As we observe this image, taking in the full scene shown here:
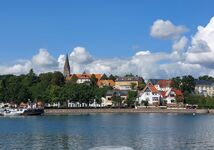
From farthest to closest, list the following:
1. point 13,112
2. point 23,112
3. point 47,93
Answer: point 47,93 → point 13,112 → point 23,112

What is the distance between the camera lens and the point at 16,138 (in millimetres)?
66062

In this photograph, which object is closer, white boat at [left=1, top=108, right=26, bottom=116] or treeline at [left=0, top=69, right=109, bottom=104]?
white boat at [left=1, top=108, right=26, bottom=116]

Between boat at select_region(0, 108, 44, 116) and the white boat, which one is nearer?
boat at select_region(0, 108, 44, 116)

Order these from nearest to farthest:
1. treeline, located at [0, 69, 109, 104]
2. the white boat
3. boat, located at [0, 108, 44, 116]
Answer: boat, located at [0, 108, 44, 116]
the white boat
treeline, located at [0, 69, 109, 104]

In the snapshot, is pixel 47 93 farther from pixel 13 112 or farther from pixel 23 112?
pixel 23 112

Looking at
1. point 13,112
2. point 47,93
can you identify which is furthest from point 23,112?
point 47,93

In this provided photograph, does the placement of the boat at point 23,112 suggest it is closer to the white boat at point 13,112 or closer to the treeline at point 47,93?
the white boat at point 13,112

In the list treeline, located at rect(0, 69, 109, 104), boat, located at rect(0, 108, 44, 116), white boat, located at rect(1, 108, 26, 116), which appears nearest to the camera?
boat, located at rect(0, 108, 44, 116)

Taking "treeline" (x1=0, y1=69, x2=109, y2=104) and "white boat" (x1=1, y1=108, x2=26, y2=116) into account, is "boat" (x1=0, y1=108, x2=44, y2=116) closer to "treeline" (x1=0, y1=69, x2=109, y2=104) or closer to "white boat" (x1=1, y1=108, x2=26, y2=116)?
"white boat" (x1=1, y1=108, x2=26, y2=116)

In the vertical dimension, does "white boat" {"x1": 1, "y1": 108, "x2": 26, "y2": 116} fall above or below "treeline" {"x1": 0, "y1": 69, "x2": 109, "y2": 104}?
below

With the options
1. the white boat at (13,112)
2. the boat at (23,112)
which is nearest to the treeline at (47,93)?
the boat at (23,112)

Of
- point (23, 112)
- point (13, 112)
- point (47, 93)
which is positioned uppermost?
point (47, 93)

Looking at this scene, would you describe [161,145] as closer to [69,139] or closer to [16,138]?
[69,139]

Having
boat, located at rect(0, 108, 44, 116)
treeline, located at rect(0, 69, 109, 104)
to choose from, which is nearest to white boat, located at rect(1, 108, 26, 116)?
boat, located at rect(0, 108, 44, 116)
